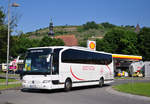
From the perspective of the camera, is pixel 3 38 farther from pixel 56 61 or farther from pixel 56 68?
pixel 56 68

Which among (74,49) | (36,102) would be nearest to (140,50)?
(74,49)

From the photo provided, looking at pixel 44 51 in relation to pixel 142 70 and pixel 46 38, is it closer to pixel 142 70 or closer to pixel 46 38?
pixel 142 70

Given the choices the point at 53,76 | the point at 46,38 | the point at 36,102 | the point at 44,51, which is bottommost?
the point at 36,102

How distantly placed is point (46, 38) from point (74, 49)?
207ft

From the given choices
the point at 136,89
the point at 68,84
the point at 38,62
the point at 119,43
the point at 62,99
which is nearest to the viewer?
the point at 62,99

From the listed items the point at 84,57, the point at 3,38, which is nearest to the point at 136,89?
the point at 84,57

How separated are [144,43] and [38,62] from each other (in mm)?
61666

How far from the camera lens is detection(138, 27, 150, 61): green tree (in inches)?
2842

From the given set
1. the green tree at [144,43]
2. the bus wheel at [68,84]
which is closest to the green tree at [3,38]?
the bus wheel at [68,84]

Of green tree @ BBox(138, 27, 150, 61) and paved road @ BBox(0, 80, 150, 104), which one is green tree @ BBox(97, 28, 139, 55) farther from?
paved road @ BBox(0, 80, 150, 104)

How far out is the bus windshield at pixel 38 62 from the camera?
54.5 feet

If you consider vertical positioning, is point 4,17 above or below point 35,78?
above

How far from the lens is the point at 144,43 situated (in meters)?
74.1

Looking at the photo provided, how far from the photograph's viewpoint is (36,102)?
39.2 feet
